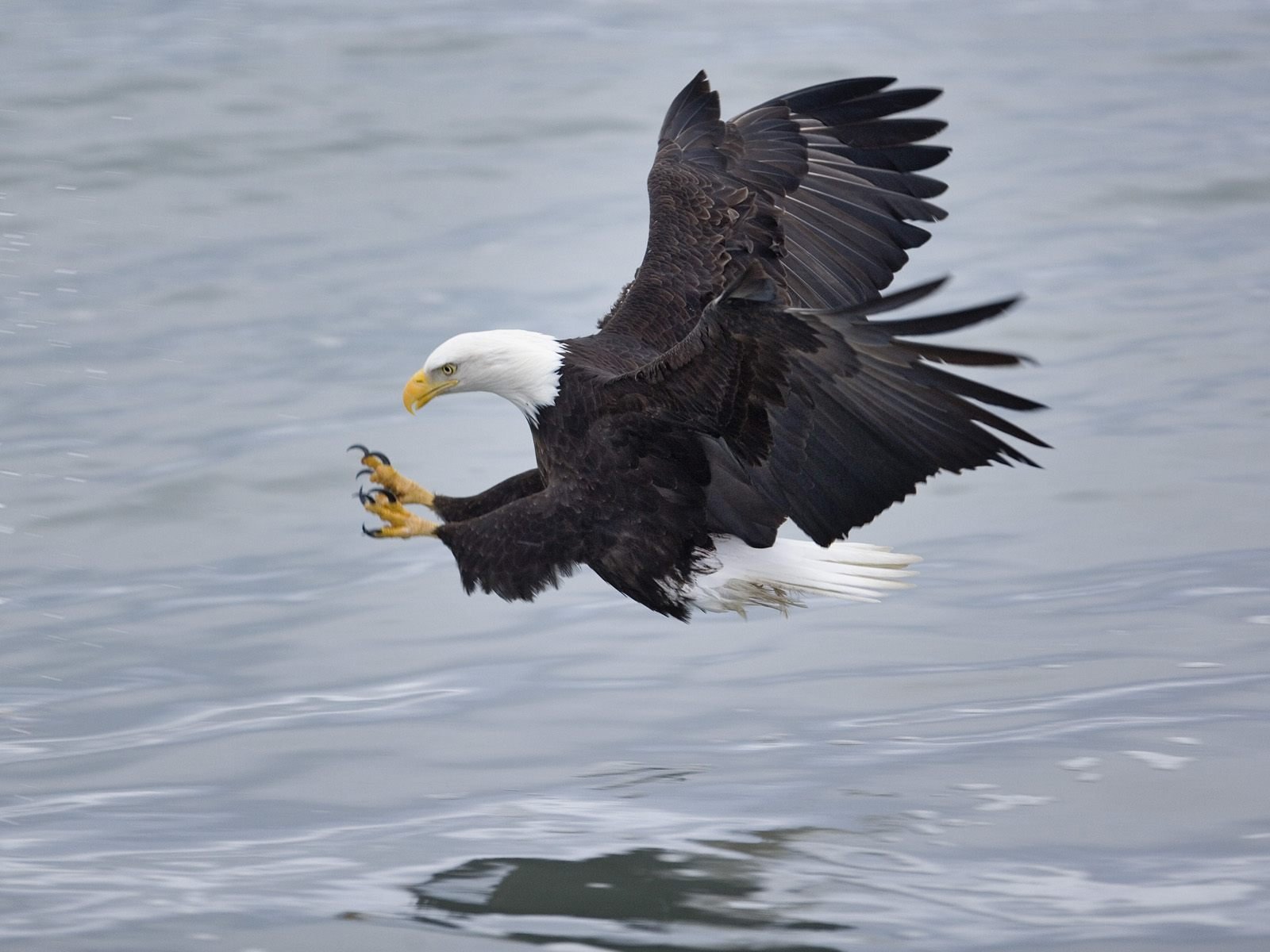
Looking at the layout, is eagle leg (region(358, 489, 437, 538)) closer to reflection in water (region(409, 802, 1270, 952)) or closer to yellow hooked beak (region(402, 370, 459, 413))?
yellow hooked beak (region(402, 370, 459, 413))

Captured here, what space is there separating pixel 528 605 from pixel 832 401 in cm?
247

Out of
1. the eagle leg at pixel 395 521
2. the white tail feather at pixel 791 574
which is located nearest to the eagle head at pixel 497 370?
the eagle leg at pixel 395 521

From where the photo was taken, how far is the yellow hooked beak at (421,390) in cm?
507

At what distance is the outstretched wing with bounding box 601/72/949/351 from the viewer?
18.2 ft

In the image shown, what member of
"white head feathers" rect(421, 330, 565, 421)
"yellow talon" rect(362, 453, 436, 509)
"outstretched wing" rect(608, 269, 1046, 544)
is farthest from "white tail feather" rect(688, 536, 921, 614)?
"yellow talon" rect(362, 453, 436, 509)

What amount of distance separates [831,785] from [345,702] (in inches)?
64.4

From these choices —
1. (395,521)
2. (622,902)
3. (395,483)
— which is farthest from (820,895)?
(395,483)

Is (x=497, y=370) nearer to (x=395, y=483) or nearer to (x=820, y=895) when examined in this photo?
(x=395, y=483)

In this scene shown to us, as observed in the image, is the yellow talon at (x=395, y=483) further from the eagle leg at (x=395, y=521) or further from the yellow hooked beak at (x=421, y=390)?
the yellow hooked beak at (x=421, y=390)

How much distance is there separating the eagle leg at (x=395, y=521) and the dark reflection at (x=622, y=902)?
1.24 m

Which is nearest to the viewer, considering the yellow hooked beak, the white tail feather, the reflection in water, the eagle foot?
the reflection in water

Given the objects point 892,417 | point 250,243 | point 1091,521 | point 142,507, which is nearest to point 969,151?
point 250,243

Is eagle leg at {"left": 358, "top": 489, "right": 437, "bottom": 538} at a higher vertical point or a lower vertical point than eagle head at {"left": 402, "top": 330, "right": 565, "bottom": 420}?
lower

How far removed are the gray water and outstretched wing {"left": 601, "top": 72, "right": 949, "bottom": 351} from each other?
1.14 meters
